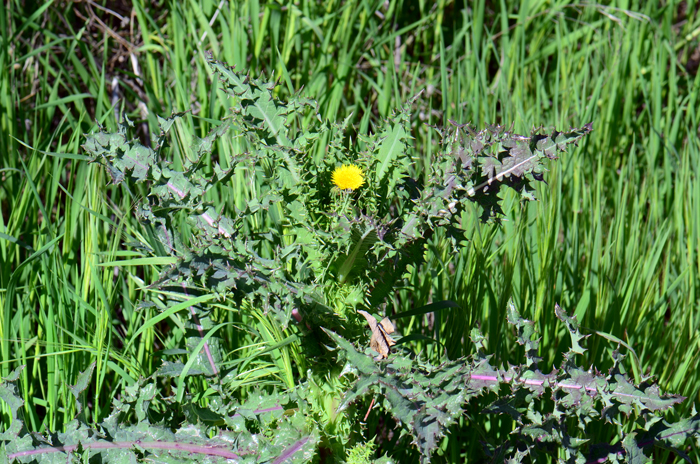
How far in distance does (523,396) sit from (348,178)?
0.45m

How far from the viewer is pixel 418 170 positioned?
150 cm

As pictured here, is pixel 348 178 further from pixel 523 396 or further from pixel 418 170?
pixel 418 170

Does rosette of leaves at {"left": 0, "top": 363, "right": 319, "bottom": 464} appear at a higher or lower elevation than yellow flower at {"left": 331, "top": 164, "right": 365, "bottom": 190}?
lower

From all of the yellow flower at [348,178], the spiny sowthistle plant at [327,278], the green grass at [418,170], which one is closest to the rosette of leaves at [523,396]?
the spiny sowthistle plant at [327,278]

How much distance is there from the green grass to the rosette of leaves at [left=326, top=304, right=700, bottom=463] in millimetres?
110

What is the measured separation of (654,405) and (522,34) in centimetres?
129

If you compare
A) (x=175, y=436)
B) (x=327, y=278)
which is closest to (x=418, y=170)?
(x=327, y=278)

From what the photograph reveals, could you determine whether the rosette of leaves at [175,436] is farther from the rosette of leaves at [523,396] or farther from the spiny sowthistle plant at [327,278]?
the rosette of leaves at [523,396]

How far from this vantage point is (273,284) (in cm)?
81

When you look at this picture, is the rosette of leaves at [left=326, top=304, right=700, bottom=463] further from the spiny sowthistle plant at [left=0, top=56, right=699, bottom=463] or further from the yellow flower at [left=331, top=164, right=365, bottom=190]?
the yellow flower at [left=331, top=164, right=365, bottom=190]

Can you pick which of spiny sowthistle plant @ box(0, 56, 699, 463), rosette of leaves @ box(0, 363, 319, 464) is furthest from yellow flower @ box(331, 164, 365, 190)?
rosette of leaves @ box(0, 363, 319, 464)

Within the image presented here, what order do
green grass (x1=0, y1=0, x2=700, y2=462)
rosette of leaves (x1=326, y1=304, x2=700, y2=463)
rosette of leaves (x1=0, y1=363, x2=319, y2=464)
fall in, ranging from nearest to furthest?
rosette of leaves (x1=326, y1=304, x2=700, y2=463)
rosette of leaves (x1=0, y1=363, x2=319, y2=464)
green grass (x1=0, y1=0, x2=700, y2=462)

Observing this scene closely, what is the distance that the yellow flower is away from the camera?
32.3 inches

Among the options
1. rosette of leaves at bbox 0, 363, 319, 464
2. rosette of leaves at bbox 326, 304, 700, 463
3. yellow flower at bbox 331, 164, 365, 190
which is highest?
yellow flower at bbox 331, 164, 365, 190
